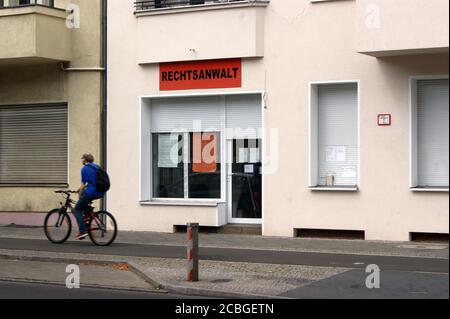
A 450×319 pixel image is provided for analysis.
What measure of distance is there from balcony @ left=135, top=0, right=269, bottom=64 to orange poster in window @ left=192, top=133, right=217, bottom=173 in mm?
1822

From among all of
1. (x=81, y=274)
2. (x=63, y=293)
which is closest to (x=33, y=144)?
(x=81, y=274)

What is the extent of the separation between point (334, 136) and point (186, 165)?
371cm

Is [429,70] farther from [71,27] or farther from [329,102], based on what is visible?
[71,27]

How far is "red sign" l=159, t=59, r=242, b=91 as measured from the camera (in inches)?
716

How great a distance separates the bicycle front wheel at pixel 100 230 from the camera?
16.1m

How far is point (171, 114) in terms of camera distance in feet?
63.7

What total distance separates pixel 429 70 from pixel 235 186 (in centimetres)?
509

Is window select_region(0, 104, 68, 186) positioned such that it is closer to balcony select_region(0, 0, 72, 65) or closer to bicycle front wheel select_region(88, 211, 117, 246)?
balcony select_region(0, 0, 72, 65)

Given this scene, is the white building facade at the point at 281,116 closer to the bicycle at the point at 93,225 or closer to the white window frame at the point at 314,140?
the white window frame at the point at 314,140

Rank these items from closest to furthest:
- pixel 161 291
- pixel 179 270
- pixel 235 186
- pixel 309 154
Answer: pixel 161 291 → pixel 179 270 → pixel 309 154 → pixel 235 186

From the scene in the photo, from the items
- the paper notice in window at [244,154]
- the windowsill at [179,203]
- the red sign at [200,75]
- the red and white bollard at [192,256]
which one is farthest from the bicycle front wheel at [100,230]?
the red and white bollard at [192,256]

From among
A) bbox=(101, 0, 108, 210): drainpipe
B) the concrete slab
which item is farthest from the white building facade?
the concrete slab
